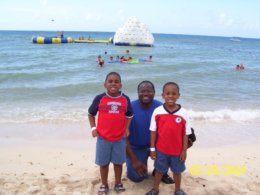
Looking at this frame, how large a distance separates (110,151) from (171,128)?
30.6 inches

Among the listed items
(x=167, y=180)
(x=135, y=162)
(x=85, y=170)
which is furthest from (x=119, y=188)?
(x=85, y=170)

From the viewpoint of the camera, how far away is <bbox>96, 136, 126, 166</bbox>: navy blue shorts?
3.48 m

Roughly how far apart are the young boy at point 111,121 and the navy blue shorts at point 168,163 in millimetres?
420

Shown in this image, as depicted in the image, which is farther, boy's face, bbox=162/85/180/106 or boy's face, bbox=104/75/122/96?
boy's face, bbox=104/75/122/96

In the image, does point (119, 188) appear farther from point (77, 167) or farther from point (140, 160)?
point (77, 167)

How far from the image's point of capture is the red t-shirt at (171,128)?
10.7 feet

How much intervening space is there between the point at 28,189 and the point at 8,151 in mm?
1761

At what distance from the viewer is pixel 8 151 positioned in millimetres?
5172

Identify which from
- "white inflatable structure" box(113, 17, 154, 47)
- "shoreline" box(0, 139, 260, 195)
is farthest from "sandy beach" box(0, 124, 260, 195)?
"white inflatable structure" box(113, 17, 154, 47)

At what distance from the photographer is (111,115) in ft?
11.1

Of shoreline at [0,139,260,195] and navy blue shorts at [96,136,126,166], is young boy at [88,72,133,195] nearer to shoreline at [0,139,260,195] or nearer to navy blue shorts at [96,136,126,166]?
navy blue shorts at [96,136,126,166]

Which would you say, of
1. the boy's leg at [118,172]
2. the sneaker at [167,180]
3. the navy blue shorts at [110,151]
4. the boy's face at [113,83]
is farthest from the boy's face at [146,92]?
the sneaker at [167,180]

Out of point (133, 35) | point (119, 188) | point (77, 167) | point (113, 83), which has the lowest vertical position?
point (77, 167)

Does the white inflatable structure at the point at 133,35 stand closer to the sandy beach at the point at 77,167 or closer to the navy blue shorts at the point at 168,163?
the sandy beach at the point at 77,167
